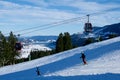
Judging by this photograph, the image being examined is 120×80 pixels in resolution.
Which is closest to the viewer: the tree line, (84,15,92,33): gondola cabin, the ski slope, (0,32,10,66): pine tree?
the ski slope

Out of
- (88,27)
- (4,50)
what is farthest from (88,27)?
(4,50)

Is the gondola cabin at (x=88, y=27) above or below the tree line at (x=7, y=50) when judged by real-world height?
above

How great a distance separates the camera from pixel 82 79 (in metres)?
25.2

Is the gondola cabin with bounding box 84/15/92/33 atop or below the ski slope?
atop

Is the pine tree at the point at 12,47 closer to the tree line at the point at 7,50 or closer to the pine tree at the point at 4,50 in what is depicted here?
the tree line at the point at 7,50

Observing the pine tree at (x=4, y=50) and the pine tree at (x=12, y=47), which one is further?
the pine tree at (x=12, y=47)

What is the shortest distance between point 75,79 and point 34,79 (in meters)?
4.17

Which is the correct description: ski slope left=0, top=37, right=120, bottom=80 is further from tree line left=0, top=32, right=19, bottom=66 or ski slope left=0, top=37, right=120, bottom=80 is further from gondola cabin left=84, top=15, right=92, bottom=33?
tree line left=0, top=32, right=19, bottom=66

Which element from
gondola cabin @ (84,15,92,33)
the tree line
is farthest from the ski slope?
the tree line

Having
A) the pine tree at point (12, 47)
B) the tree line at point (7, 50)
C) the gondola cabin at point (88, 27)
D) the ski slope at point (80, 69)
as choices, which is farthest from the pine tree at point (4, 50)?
the gondola cabin at point (88, 27)

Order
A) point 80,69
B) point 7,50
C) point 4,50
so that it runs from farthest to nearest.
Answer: point 4,50, point 7,50, point 80,69

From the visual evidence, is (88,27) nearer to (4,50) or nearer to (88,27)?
(88,27)

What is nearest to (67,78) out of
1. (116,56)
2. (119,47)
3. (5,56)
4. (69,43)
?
(116,56)

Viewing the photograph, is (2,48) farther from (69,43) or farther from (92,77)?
(92,77)
